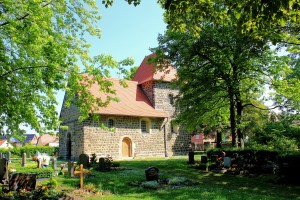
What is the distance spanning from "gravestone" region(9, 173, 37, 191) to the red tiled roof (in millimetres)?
16048

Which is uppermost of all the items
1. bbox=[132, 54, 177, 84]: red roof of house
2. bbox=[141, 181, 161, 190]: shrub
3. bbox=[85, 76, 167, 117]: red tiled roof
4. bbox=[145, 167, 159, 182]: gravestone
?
bbox=[132, 54, 177, 84]: red roof of house

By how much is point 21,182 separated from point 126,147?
62.2ft

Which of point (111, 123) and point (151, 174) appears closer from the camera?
point (151, 174)

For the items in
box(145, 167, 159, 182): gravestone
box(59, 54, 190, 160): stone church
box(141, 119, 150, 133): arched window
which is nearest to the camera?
box(145, 167, 159, 182): gravestone

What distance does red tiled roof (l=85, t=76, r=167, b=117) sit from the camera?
27.2m

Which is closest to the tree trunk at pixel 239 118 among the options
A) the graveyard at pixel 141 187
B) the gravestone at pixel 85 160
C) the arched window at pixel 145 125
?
the graveyard at pixel 141 187

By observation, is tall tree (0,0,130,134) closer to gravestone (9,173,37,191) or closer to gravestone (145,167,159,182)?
gravestone (9,173,37,191)

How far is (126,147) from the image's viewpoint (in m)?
28.2

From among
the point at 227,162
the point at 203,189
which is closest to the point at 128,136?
the point at 227,162

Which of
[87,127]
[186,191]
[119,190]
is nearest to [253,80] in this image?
[186,191]

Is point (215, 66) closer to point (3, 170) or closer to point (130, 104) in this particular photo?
point (3, 170)

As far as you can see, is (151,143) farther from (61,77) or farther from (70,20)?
(61,77)

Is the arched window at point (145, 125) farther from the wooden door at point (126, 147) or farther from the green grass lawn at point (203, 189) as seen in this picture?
the green grass lawn at point (203, 189)

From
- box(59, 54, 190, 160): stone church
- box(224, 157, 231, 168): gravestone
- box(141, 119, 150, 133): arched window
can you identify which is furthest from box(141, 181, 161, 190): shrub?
box(141, 119, 150, 133): arched window
